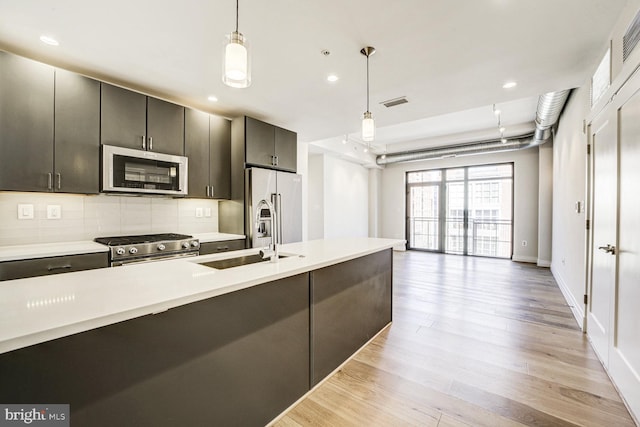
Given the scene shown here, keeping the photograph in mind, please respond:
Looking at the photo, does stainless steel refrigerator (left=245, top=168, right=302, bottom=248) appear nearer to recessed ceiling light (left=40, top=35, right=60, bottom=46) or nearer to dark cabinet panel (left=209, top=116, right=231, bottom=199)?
dark cabinet panel (left=209, top=116, right=231, bottom=199)

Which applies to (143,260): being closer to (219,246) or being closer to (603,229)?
(219,246)

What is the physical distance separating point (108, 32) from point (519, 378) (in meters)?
3.97

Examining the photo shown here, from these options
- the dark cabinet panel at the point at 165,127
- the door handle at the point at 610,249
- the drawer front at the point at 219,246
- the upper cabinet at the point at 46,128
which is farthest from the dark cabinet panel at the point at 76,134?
the door handle at the point at 610,249

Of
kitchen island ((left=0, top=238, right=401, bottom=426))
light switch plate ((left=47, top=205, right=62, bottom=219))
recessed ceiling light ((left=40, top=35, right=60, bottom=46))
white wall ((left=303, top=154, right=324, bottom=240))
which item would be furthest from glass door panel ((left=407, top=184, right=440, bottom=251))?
recessed ceiling light ((left=40, top=35, right=60, bottom=46))

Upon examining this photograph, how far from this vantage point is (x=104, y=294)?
3.49 ft

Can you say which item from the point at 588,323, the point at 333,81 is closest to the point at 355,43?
the point at 333,81

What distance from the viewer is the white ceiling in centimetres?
182

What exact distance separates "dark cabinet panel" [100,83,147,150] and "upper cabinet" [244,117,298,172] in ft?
3.84

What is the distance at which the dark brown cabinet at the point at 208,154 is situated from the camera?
132 inches

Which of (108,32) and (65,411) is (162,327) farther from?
(108,32)

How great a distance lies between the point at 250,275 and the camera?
1.38 meters

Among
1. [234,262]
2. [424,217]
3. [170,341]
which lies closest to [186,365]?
[170,341]

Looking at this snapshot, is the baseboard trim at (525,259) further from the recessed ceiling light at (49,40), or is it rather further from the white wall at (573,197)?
the recessed ceiling light at (49,40)

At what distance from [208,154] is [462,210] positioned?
21.2 ft
